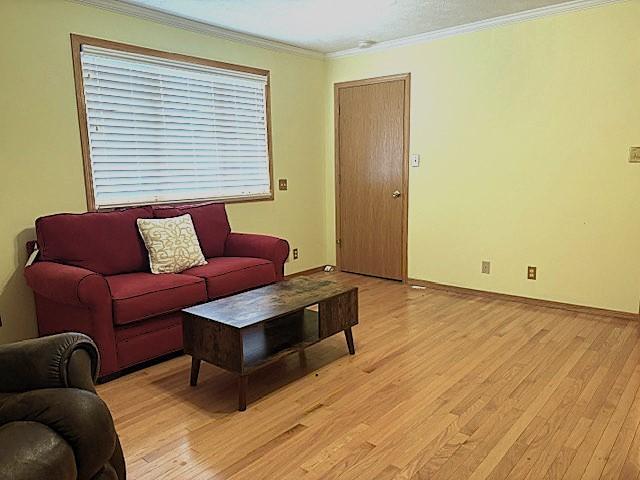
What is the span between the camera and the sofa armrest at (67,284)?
247 centimetres

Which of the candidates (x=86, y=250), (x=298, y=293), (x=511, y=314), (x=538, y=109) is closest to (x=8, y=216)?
(x=86, y=250)

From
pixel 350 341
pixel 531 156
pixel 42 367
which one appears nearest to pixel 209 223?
pixel 350 341

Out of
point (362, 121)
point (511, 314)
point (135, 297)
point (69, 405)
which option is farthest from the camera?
point (362, 121)

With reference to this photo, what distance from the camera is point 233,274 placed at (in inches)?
126

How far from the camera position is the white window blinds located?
3355 millimetres

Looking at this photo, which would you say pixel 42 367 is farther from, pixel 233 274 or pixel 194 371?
pixel 233 274

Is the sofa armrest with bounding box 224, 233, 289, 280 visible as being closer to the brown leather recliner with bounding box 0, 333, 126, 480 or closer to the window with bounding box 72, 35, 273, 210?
the window with bounding box 72, 35, 273, 210

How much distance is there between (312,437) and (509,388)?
3.60 feet

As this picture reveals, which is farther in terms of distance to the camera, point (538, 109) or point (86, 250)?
point (538, 109)

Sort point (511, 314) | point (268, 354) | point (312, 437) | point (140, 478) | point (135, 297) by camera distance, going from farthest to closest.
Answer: point (511, 314) → point (135, 297) → point (268, 354) → point (312, 437) → point (140, 478)

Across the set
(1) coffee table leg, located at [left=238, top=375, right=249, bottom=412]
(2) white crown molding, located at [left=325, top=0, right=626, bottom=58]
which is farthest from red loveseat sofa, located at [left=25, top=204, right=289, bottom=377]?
(2) white crown molding, located at [left=325, top=0, right=626, bottom=58]

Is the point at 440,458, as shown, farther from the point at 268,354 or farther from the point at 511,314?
the point at 511,314

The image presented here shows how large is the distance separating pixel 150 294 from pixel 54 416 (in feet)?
4.81

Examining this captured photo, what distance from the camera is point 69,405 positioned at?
131cm
